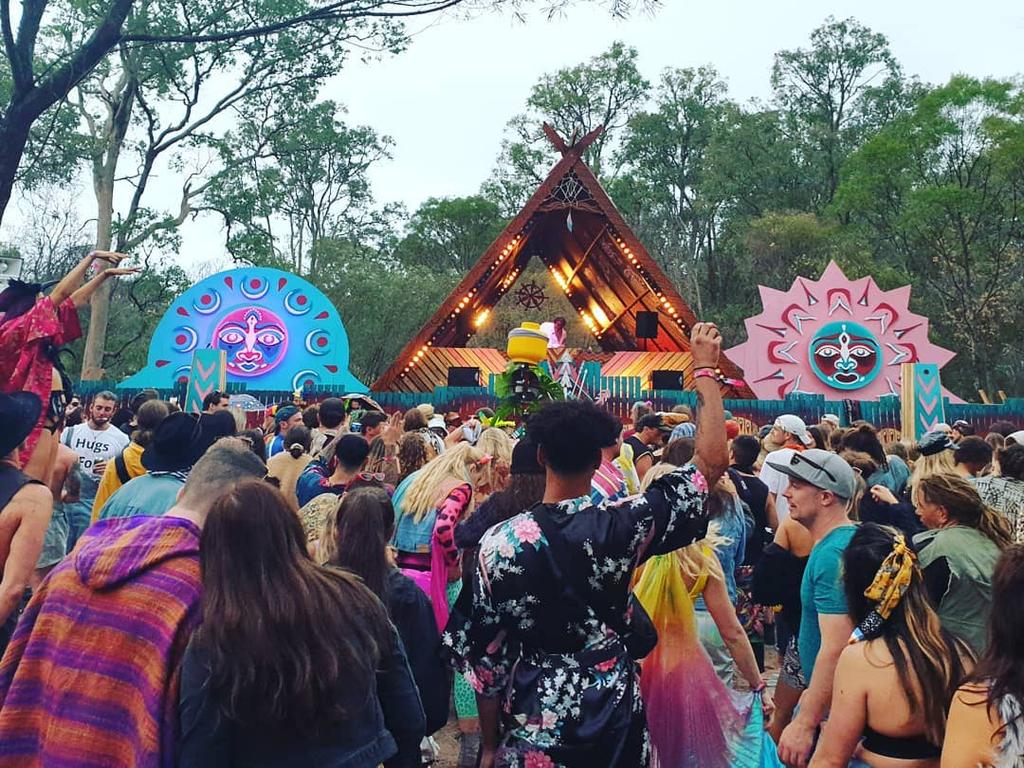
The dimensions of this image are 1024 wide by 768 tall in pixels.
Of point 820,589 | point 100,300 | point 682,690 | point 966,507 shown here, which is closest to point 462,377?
point 100,300

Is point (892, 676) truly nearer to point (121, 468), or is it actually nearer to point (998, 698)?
point (998, 698)

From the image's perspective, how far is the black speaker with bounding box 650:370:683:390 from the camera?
2083 centimetres

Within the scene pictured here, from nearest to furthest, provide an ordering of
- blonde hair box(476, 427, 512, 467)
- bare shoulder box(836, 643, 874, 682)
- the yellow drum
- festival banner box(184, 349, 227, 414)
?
bare shoulder box(836, 643, 874, 682) → blonde hair box(476, 427, 512, 467) → the yellow drum → festival banner box(184, 349, 227, 414)

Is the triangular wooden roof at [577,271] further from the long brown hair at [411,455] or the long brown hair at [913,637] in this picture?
the long brown hair at [913,637]

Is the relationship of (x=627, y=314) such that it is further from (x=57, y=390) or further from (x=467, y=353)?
(x=57, y=390)

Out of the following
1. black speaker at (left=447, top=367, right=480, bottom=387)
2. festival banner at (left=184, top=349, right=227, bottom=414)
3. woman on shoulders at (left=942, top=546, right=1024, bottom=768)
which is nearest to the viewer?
woman on shoulders at (left=942, top=546, right=1024, bottom=768)

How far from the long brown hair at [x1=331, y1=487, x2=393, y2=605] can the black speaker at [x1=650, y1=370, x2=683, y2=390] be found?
17.9m

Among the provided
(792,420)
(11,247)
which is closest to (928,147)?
(792,420)

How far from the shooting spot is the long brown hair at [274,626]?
1926 mm

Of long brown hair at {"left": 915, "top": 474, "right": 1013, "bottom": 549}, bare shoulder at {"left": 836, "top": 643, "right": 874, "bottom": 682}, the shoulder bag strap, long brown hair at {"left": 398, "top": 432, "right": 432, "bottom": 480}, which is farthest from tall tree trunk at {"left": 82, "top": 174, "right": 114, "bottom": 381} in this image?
bare shoulder at {"left": 836, "top": 643, "right": 874, "bottom": 682}

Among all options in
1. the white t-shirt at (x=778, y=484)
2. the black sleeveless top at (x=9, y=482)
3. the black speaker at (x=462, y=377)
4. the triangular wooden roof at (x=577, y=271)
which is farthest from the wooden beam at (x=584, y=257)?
the black sleeveless top at (x=9, y=482)

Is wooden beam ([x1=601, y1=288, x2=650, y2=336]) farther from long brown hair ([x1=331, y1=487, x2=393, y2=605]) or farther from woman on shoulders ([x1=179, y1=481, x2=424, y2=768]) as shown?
woman on shoulders ([x1=179, y1=481, x2=424, y2=768])

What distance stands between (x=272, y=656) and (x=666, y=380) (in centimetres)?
1938

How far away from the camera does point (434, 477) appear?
16.2ft
